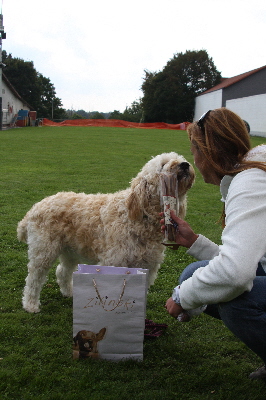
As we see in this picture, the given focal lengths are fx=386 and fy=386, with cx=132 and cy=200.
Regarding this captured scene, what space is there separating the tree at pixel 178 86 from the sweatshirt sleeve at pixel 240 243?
5550 centimetres

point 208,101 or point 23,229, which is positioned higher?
point 208,101

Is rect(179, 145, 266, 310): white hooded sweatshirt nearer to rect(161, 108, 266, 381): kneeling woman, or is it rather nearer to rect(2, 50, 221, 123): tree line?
rect(161, 108, 266, 381): kneeling woman

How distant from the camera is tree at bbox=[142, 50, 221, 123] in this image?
56.1m

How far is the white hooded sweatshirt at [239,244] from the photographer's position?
5.84 feet

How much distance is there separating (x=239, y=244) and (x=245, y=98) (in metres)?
36.6

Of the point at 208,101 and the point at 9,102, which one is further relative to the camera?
the point at 208,101

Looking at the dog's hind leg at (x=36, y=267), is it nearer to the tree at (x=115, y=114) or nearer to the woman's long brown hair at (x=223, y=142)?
the woman's long brown hair at (x=223, y=142)

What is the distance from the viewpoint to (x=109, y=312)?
9.11 ft

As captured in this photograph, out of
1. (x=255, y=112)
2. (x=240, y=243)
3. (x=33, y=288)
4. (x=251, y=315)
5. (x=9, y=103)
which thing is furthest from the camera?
(x=9, y=103)

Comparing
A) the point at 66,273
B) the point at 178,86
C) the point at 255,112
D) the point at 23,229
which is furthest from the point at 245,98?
the point at 23,229

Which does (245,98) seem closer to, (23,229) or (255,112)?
(255,112)

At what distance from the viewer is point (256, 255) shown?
1.78 metres

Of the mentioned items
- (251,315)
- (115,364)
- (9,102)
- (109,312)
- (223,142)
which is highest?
(9,102)

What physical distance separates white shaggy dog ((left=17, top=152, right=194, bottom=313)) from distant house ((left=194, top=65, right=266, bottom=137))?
2692cm
